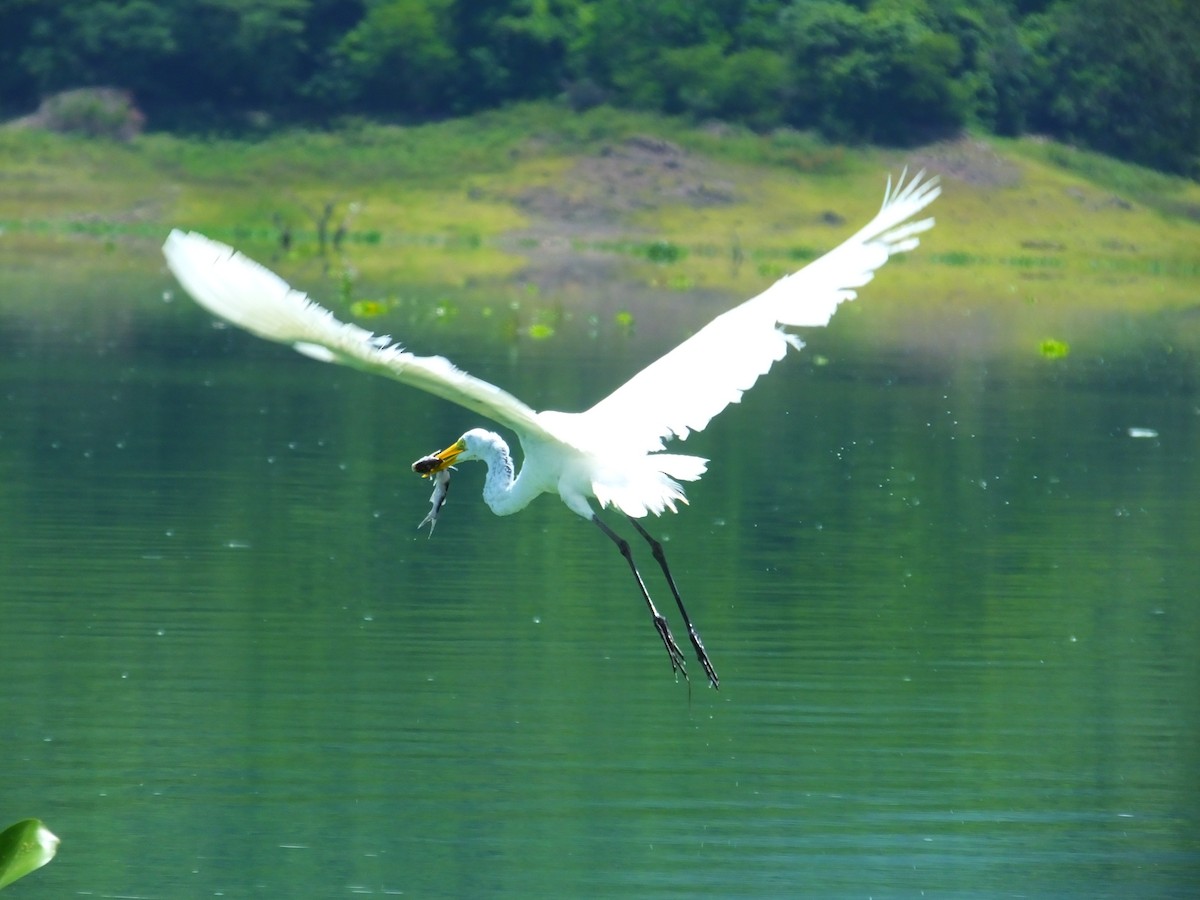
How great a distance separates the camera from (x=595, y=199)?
229 ft

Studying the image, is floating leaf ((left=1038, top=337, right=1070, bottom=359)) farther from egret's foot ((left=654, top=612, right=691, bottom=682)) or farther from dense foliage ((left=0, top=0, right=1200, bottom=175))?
dense foliage ((left=0, top=0, right=1200, bottom=175))

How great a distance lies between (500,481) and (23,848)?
18.0ft

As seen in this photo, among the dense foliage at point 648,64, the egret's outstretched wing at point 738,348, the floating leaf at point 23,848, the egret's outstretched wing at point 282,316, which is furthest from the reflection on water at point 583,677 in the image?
the dense foliage at point 648,64

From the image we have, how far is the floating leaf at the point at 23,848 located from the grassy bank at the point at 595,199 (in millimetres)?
50363

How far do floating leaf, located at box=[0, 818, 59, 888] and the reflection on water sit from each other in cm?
345

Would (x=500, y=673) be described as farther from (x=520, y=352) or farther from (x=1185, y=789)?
(x=520, y=352)

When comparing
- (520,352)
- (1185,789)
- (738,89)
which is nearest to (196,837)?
(1185,789)

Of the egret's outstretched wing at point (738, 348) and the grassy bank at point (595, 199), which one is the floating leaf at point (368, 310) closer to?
the grassy bank at point (595, 199)

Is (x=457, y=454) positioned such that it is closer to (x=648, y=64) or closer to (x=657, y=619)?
(x=657, y=619)

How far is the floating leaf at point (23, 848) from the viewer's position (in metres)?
4.96

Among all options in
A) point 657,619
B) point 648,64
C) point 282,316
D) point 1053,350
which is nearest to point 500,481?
point 657,619

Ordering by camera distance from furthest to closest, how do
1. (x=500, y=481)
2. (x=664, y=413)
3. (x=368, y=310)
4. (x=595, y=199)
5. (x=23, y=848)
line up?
1. (x=595, y=199)
2. (x=368, y=310)
3. (x=500, y=481)
4. (x=664, y=413)
5. (x=23, y=848)

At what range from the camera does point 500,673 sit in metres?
11.6

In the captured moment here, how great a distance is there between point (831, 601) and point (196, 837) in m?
5.58
